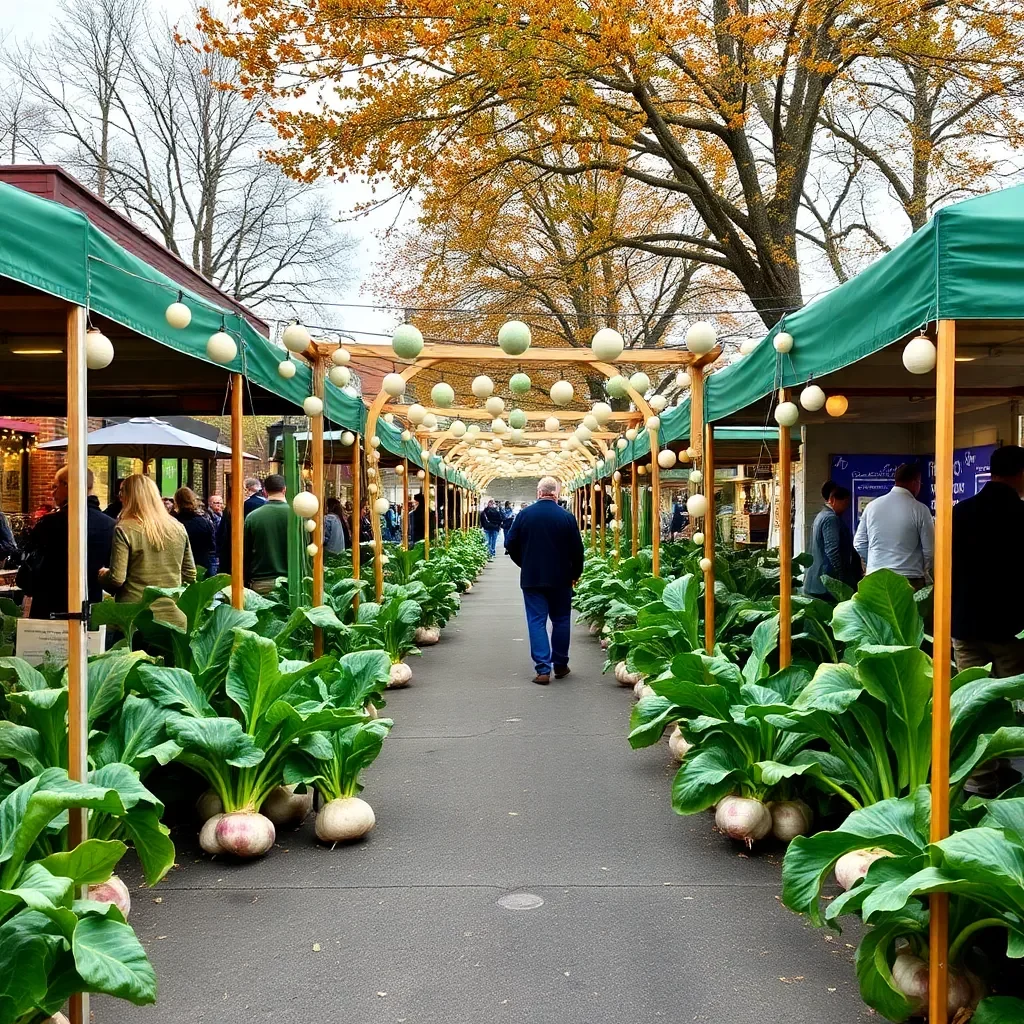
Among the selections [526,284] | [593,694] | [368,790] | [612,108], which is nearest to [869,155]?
[612,108]

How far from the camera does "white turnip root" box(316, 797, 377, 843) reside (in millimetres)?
4570

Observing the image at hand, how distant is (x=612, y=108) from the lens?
13203 mm

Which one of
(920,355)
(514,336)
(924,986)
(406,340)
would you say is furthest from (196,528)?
(924,986)

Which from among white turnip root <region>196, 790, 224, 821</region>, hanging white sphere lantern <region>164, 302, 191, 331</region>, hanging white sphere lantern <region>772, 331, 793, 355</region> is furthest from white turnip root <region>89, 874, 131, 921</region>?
hanging white sphere lantern <region>772, 331, 793, 355</region>

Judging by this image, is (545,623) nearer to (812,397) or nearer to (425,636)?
(425,636)

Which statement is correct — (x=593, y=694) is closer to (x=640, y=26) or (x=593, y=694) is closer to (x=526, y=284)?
(x=640, y=26)

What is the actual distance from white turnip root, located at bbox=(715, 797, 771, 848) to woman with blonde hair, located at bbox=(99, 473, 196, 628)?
3089 mm

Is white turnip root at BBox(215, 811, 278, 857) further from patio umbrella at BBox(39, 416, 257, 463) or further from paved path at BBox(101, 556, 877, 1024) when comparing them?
patio umbrella at BBox(39, 416, 257, 463)

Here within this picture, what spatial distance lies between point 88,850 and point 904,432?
28.5ft

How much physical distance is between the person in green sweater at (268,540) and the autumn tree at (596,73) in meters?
5.72

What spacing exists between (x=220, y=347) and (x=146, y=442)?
229 inches

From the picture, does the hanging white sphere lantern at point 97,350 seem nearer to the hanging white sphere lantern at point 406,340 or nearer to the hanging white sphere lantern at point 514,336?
the hanging white sphere lantern at point 406,340

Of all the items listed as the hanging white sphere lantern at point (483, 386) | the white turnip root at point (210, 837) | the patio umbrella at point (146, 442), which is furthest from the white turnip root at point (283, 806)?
the patio umbrella at point (146, 442)

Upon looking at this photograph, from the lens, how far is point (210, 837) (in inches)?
172
